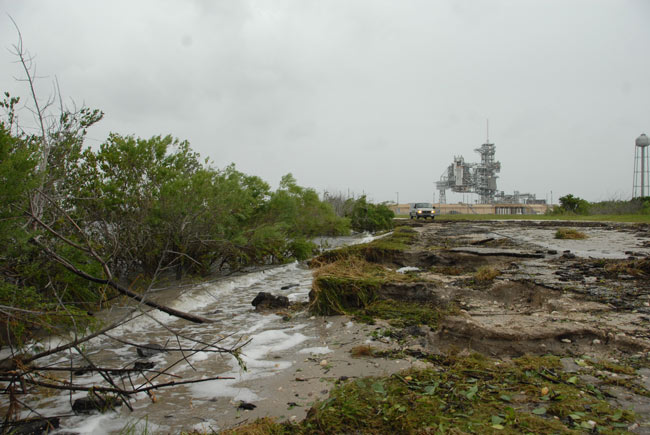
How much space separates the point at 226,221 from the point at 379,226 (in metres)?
21.8

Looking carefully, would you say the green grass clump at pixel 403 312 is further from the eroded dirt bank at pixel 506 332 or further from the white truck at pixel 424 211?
the white truck at pixel 424 211

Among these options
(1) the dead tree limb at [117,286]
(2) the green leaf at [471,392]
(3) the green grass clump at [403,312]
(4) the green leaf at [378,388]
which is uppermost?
(1) the dead tree limb at [117,286]

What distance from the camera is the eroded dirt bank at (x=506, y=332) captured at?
3088mm

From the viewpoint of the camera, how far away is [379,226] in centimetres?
3064

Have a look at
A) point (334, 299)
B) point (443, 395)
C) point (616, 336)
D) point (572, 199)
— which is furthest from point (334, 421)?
point (572, 199)

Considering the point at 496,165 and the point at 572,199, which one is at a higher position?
the point at 496,165

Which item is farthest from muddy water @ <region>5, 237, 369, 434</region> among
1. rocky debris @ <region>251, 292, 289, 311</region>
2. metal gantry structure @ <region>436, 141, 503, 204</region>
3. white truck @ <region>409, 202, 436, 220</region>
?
metal gantry structure @ <region>436, 141, 503, 204</region>

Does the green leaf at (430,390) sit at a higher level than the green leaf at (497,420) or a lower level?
lower

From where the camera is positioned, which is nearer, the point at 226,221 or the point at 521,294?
the point at 521,294

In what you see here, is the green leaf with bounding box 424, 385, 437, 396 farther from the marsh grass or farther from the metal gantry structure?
the metal gantry structure

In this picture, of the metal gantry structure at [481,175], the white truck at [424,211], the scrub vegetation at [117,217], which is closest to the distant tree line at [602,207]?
the white truck at [424,211]

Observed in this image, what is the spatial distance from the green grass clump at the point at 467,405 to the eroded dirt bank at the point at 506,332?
9 cm

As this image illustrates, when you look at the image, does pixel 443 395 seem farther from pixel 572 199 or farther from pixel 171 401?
pixel 572 199

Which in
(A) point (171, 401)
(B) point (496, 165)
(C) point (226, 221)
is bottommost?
(A) point (171, 401)
